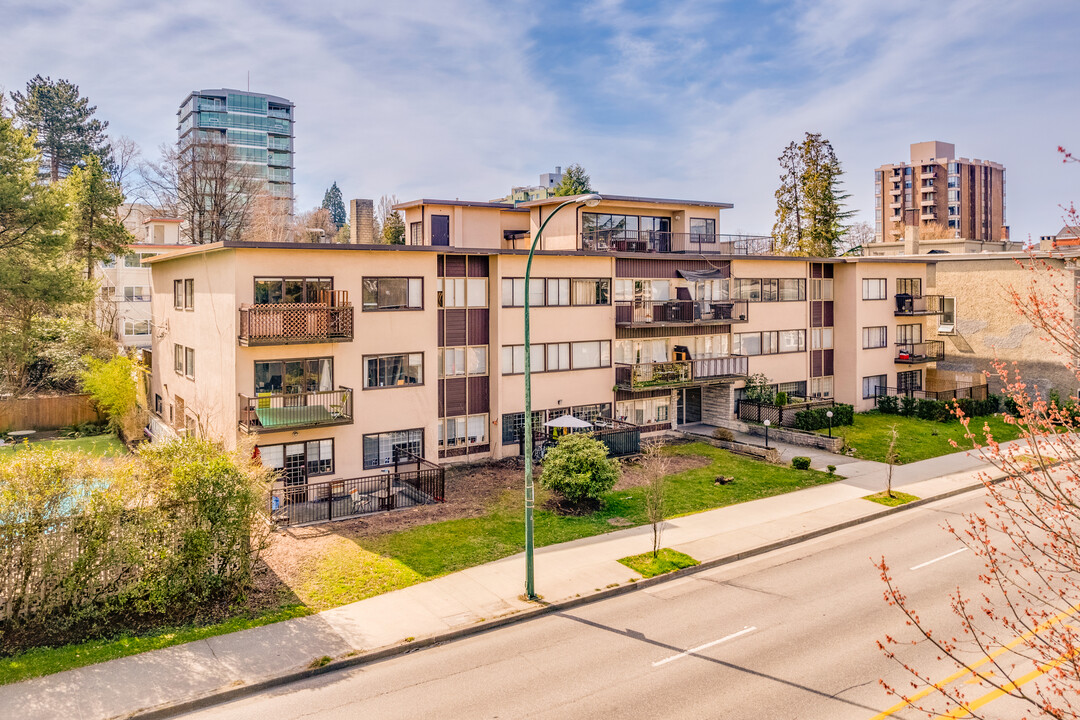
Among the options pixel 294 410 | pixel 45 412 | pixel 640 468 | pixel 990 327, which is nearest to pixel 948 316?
pixel 990 327

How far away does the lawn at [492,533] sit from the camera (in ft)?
58.1

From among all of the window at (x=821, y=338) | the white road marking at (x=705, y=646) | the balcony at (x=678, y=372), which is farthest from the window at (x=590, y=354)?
the white road marking at (x=705, y=646)

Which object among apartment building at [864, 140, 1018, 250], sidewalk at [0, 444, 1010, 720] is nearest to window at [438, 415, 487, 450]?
sidewalk at [0, 444, 1010, 720]

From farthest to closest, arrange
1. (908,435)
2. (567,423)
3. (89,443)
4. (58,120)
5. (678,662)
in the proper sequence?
(58,120) → (908,435) → (89,443) → (567,423) → (678,662)

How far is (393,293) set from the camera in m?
27.3

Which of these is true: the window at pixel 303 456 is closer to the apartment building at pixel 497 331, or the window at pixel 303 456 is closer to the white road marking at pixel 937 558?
the apartment building at pixel 497 331

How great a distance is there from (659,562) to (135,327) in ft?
139

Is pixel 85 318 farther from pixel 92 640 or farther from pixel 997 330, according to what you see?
pixel 997 330

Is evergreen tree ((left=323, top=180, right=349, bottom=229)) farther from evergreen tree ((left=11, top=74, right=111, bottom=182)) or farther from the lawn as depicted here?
the lawn

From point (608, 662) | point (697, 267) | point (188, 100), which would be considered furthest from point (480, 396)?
point (188, 100)

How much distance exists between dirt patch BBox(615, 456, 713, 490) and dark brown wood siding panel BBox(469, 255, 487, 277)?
391 inches

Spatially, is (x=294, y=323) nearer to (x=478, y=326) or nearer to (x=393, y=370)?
(x=393, y=370)

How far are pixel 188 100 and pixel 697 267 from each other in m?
99.9

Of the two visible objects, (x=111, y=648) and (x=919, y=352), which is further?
(x=919, y=352)
